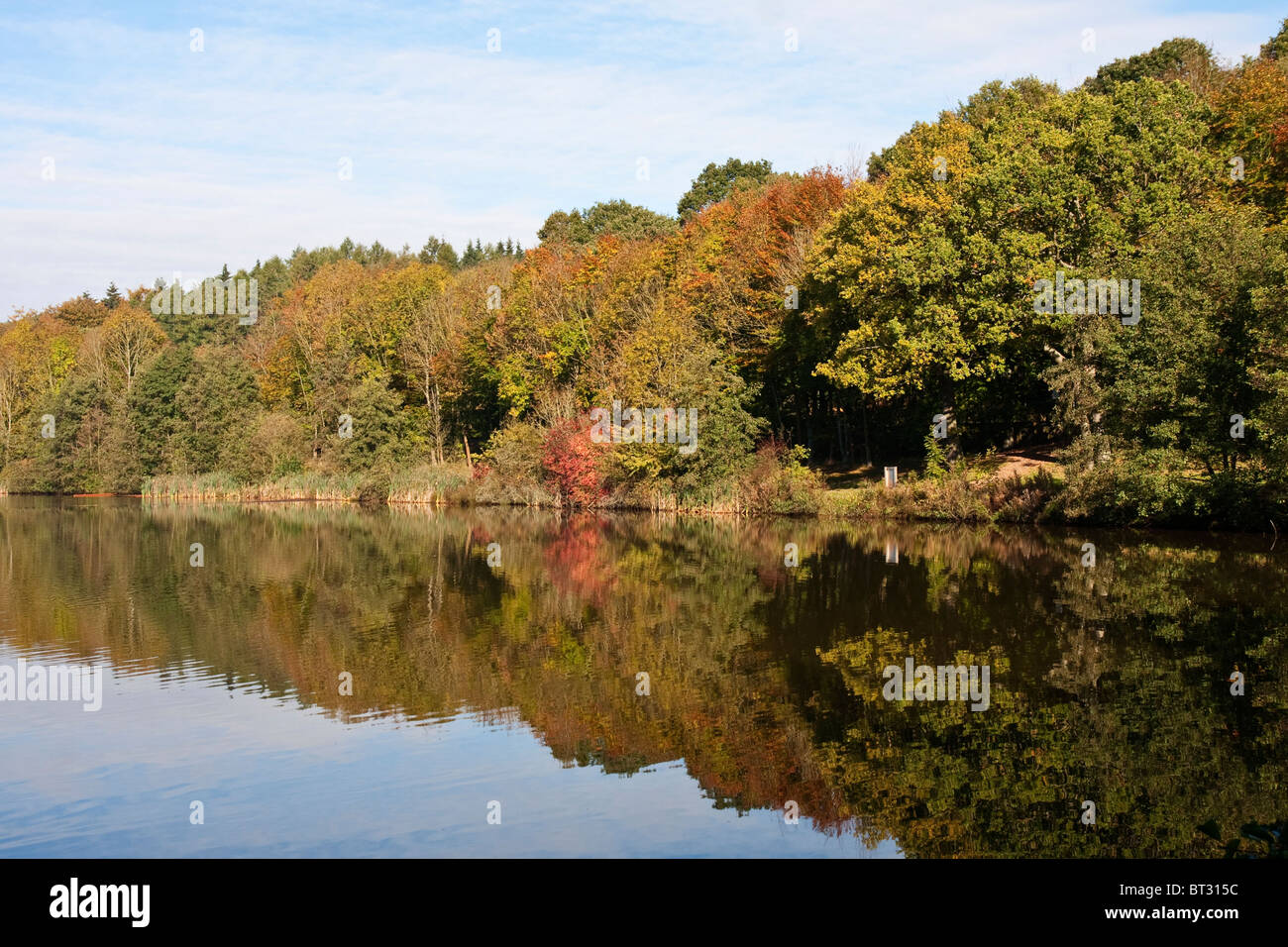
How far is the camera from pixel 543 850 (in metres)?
10.9

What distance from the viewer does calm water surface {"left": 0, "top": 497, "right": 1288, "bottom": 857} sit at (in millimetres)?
11414

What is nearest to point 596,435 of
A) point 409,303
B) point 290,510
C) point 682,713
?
point 290,510

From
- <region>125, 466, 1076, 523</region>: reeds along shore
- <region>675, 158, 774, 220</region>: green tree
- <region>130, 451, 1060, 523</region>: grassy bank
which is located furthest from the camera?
<region>675, 158, 774, 220</region>: green tree

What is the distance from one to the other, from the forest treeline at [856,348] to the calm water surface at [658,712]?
689cm

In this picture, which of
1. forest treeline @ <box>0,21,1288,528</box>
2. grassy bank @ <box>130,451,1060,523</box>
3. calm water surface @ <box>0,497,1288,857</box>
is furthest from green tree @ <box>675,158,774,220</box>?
calm water surface @ <box>0,497,1288,857</box>

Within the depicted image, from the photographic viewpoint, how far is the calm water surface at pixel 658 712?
11.4 meters

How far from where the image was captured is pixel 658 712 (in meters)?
16.1

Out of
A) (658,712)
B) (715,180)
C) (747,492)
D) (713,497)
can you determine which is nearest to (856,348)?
(747,492)

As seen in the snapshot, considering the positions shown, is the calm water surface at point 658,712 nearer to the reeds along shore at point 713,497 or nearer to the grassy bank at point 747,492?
the reeds along shore at point 713,497

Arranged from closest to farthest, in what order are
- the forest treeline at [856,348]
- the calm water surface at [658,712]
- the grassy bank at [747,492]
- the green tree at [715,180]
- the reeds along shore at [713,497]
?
the calm water surface at [658,712] → the forest treeline at [856,348] → the reeds along shore at [713,497] → the grassy bank at [747,492] → the green tree at [715,180]

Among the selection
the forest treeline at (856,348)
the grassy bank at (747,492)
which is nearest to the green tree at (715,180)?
the forest treeline at (856,348)

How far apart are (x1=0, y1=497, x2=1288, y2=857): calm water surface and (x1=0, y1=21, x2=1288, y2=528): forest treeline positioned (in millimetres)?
6889

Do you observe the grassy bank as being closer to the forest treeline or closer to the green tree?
the forest treeline
